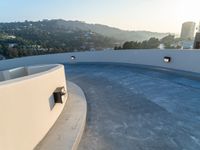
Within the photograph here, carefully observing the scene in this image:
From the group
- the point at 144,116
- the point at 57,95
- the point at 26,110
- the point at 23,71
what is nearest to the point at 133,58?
the point at 144,116

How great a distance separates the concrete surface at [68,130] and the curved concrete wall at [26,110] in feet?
0.35

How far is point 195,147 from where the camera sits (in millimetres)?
2131

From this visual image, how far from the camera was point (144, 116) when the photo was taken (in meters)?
3.06

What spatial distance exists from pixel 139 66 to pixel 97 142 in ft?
20.4

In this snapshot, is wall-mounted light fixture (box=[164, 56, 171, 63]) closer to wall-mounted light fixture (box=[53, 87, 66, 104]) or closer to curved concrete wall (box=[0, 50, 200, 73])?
curved concrete wall (box=[0, 50, 200, 73])

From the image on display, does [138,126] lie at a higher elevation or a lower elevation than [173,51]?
lower

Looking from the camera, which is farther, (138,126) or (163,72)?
(163,72)

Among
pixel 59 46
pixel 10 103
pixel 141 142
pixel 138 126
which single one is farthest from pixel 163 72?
pixel 59 46

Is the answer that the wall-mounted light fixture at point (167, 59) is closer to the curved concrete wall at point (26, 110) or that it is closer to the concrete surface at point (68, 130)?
the concrete surface at point (68, 130)

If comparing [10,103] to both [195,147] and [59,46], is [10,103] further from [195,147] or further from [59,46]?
[59,46]

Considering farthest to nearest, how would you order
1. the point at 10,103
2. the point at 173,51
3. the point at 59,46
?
the point at 59,46 → the point at 173,51 → the point at 10,103

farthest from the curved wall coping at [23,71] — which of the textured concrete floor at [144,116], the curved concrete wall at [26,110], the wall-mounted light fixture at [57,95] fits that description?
the textured concrete floor at [144,116]

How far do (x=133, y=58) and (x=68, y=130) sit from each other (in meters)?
6.55

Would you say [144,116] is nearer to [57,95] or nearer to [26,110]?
[57,95]
